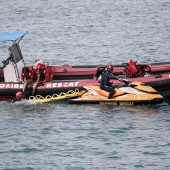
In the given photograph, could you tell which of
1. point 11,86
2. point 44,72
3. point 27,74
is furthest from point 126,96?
point 11,86

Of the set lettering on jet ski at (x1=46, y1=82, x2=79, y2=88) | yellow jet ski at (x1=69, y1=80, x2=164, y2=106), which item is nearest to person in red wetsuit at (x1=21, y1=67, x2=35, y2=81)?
lettering on jet ski at (x1=46, y1=82, x2=79, y2=88)

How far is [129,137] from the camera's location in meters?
26.4

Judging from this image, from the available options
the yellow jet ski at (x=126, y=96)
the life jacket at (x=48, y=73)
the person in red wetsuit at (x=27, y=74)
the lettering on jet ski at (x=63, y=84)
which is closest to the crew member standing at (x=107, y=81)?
the yellow jet ski at (x=126, y=96)

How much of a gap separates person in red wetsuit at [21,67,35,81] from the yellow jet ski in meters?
2.52

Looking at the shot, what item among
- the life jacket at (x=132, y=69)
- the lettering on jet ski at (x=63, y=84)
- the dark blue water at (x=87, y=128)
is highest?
the life jacket at (x=132, y=69)

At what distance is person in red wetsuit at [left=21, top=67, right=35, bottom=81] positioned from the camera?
32.1 meters

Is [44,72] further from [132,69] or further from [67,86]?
[132,69]

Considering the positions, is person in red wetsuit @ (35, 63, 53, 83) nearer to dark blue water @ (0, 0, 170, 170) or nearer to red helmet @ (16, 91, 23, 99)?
red helmet @ (16, 91, 23, 99)

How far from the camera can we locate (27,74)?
105 ft

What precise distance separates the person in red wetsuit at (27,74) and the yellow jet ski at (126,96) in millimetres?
2523

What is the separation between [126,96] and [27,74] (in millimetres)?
4543

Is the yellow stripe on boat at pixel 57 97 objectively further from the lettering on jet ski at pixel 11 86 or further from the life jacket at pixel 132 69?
the life jacket at pixel 132 69

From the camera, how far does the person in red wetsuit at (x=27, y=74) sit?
3206 cm

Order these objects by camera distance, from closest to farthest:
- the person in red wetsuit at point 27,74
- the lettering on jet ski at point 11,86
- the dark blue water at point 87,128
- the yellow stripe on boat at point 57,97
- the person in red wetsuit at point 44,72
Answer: the dark blue water at point 87,128, the yellow stripe on boat at point 57,97, the lettering on jet ski at point 11,86, the person in red wetsuit at point 44,72, the person in red wetsuit at point 27,74
